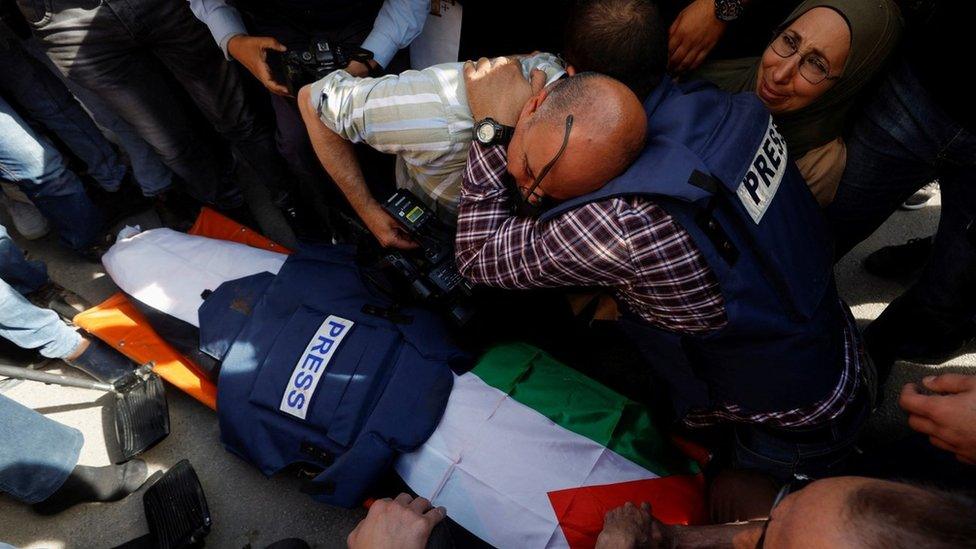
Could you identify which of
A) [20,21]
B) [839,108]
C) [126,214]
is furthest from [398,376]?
[126,214]

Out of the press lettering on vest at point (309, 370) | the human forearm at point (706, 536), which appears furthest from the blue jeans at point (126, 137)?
the human forearm at point (706, 536)

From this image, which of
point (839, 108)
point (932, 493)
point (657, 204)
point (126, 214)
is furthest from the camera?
point (126, 214)

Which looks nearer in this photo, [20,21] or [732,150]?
[732,150]

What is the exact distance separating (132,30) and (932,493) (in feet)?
8.99

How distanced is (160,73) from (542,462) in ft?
7.70

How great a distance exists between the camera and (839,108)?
169cm

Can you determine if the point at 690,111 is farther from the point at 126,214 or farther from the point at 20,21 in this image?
the point at 126,214

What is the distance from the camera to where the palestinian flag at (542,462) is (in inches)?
60.5

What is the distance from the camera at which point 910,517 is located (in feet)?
2.69

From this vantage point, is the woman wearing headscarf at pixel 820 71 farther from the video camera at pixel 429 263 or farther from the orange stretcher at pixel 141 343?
the orange stretcher at pixel 141 343

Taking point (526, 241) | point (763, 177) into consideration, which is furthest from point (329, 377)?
point (763, 177)

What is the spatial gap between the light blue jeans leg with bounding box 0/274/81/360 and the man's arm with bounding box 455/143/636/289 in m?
1.73

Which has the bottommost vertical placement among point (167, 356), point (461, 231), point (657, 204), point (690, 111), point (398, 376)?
point (167, 356)

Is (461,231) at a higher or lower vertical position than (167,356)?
higher
